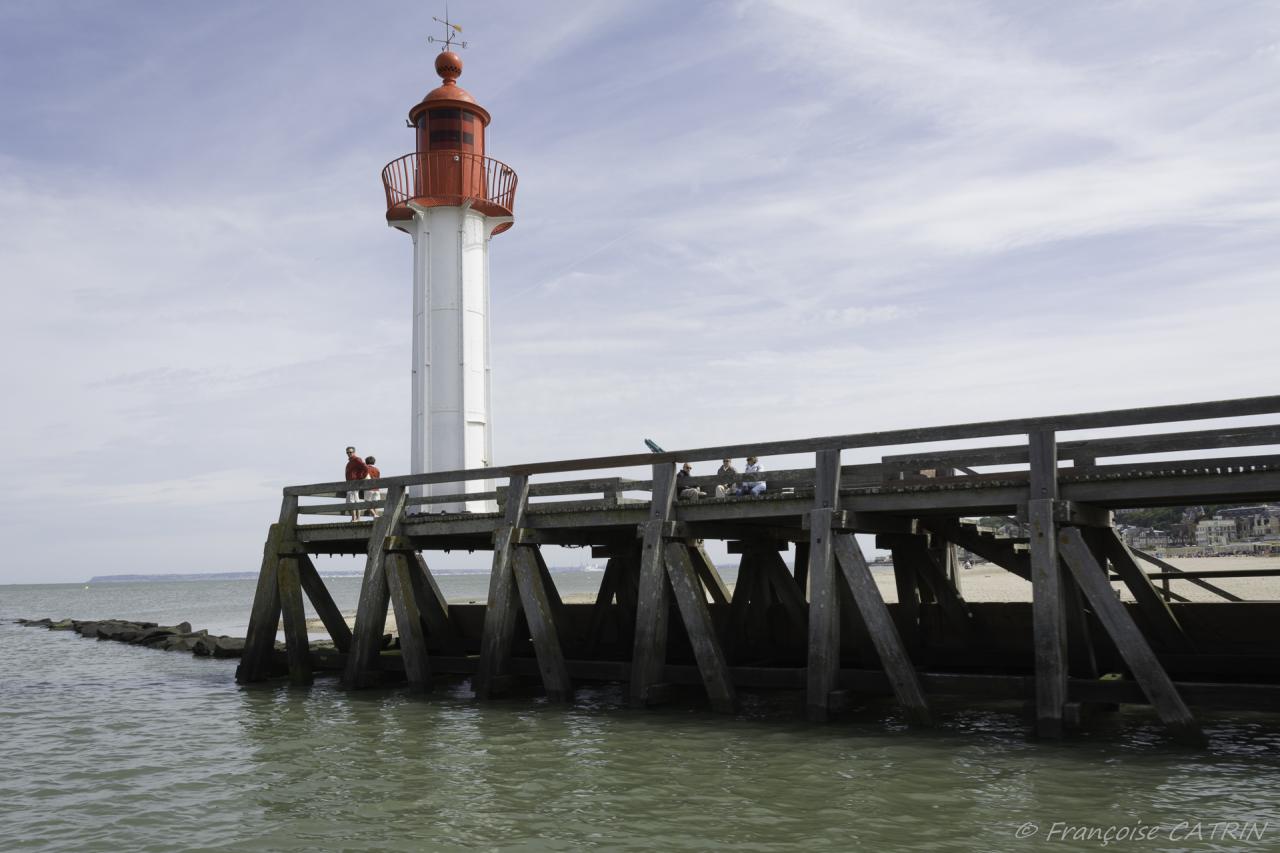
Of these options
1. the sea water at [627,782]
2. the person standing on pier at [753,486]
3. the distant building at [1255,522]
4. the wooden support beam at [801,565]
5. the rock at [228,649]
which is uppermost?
the distant building at [1255,522]

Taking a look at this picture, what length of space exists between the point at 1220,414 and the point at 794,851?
5559mm

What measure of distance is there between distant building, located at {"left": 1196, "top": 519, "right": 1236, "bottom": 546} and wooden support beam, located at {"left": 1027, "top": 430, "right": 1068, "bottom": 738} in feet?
286

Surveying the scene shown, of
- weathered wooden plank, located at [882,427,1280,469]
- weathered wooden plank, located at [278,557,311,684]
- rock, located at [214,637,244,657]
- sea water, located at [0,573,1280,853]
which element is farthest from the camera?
rock, located at [214,637,244,657]

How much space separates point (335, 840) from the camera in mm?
7809

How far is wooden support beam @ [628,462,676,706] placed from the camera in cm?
→ 1266

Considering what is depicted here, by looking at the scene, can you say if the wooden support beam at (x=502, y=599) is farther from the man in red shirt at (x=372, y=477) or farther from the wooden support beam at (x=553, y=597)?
the man in red shirt at (x=372, y=477)

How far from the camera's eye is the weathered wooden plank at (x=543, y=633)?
13883 millimetres

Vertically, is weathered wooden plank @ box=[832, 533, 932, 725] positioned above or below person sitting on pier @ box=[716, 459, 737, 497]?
below

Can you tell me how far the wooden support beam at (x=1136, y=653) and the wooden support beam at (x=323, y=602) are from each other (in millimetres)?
12573

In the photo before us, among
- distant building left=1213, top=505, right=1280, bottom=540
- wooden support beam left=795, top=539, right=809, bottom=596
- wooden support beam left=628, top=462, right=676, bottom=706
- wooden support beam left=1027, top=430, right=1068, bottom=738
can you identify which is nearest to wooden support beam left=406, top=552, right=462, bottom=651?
wooden support beam left=628, top=462, right=676, bottom=706

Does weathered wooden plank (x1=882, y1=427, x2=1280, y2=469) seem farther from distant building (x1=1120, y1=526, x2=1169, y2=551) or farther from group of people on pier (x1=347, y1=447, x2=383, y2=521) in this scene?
distant building (x1=1120, y1=526, x2=1169, y2=551)

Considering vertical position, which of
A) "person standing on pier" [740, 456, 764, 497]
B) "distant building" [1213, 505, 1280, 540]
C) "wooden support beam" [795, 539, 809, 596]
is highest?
"distant building" [1213, 505, 1280, 540]

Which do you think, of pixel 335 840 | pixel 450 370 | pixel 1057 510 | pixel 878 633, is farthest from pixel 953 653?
pixel 450 370

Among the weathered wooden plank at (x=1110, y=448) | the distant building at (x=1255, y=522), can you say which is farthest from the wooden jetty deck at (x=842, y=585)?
the distant building at (x=1255, y=522)
